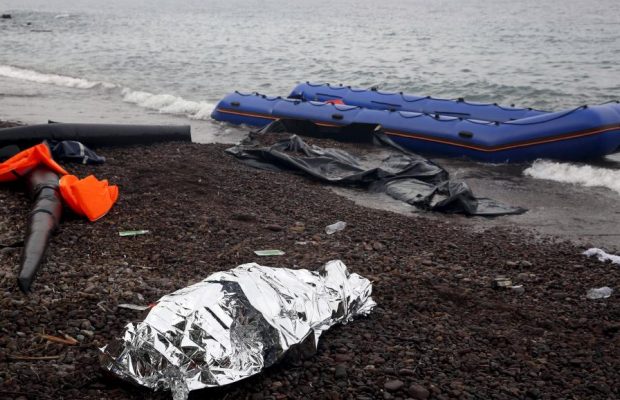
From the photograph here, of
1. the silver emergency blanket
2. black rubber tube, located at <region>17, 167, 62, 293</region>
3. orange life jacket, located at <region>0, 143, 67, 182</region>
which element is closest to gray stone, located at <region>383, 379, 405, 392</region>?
the silver emergency blanket

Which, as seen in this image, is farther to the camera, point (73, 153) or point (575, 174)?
point (575, 174)

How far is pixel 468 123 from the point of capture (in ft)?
32.3

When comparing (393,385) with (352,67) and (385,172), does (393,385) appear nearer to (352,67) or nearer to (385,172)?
(385,172)

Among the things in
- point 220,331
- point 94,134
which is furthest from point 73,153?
point 220,331

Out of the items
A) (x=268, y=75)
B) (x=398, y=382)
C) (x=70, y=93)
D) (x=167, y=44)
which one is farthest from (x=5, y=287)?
(x=167, y=44)

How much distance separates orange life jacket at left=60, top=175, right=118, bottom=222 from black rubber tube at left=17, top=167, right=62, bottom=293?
91mm

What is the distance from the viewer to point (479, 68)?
757 inches

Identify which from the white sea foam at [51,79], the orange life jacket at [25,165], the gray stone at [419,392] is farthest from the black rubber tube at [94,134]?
the white sea foam at [51,79]

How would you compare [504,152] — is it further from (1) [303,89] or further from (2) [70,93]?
(2) [70,93]

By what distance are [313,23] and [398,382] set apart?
37655mm

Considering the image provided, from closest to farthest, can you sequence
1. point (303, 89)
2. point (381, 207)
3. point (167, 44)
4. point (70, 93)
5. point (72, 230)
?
1. point (72, 230)
2. point (381, 207)
3. point (303, 89)
4. point (70, 93)
5. point (167, 44)

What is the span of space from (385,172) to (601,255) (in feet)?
10.0

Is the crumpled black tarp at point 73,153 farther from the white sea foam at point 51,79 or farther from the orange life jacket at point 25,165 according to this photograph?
the white sea foam at point 51,79

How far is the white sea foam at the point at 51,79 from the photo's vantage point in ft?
57.7
